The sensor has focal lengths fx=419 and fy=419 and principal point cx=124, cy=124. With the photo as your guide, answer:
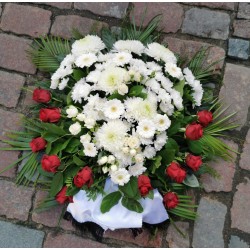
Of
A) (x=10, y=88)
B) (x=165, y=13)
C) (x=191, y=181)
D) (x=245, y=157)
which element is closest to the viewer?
(x=191, y=181)

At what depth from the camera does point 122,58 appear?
1.92 metres

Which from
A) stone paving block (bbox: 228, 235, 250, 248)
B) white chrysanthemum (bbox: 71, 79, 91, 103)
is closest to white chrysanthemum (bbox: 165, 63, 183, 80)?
white chrysanthemum (bbox: 71, 79, 91, 103)

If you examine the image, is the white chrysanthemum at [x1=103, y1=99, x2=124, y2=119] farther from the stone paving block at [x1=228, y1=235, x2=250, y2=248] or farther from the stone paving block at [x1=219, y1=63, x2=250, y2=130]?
the stone paving block at [x1=228, y1=235, x2=250, y2=248]

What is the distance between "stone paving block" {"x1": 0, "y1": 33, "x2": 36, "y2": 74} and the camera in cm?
223

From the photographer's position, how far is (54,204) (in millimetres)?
2002

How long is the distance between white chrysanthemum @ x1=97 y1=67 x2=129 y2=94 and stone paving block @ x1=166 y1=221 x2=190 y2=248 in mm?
720

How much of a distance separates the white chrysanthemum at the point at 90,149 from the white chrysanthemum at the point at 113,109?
0.47 ft

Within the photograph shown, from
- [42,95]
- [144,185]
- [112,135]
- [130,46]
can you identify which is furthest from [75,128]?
[130,46]

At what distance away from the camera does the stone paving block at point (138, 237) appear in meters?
1.99

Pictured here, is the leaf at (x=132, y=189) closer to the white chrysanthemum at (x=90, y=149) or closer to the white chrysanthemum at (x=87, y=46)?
the white chrysanthemum at (x=90, y=149)

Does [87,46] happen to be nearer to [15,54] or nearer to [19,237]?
[15,54]

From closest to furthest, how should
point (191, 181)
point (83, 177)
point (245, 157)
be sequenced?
1. point (83, 177)
2. point (191, 181)
3. point (245, 157)

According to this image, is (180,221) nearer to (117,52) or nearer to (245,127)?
(245,127)

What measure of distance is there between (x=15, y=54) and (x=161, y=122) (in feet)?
3.09
